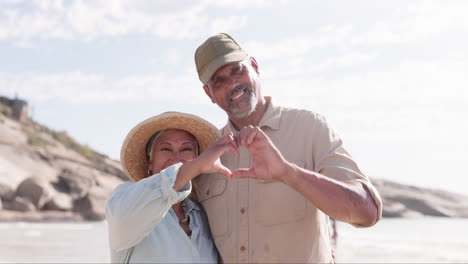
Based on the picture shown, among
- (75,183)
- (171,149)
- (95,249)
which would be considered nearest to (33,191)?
(75,183)

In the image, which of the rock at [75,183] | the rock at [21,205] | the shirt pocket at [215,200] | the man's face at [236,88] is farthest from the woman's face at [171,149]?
the rock at [75,183]

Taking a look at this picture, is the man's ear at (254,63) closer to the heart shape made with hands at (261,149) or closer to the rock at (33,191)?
the heart shape made with hands at (261,149)

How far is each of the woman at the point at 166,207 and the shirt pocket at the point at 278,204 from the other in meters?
0.30

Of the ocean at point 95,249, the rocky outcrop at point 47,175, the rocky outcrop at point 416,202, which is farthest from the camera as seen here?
the rocky outcrop at point 416,202

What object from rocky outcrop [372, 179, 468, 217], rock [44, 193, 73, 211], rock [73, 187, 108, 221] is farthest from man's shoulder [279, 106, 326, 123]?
rocky outcrop [372, 179, 468, 217]

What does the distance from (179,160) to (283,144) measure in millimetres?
508

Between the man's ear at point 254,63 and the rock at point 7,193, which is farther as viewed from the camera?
the rock at point 7,193

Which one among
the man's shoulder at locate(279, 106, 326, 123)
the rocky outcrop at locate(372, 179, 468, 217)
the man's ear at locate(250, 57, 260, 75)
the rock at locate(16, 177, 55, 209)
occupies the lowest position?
the rocky outcrop at locate(372, 179, 468, 217)

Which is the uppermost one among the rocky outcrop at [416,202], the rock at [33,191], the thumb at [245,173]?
the rock at [33,191]

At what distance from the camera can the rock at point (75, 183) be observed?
104ft

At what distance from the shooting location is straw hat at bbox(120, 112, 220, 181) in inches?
121

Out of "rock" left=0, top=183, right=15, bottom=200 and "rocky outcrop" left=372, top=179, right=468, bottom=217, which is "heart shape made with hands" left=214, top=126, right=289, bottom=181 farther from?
"rocky outcrop" left=372, top=179, right=468, bottom=217

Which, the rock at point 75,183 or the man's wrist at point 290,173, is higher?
the rock at point 75,183

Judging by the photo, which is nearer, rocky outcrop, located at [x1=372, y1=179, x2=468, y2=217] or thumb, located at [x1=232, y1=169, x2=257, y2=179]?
thumb, located at [x1=232, y1=169, x2=257, y2=179]
